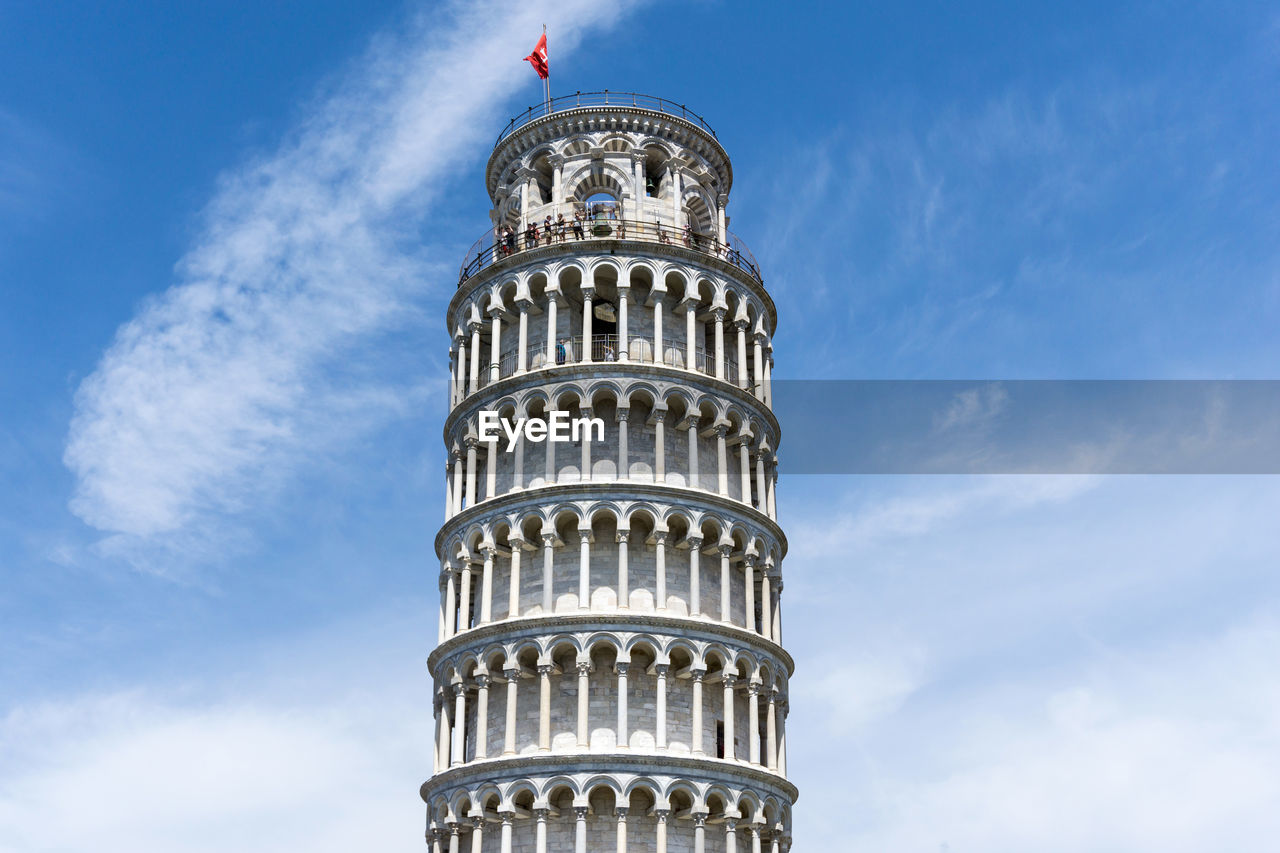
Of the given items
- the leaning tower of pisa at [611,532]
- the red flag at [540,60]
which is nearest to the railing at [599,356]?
the leaning tower of pisa at [611,532]

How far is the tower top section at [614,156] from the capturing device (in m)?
66.2

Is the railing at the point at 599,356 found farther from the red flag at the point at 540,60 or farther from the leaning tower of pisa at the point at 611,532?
the red flag at the point at 540,60

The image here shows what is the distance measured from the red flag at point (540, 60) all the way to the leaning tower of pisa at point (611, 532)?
13.9 feet

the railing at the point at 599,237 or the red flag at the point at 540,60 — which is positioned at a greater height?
the red flag at the point at 540,60

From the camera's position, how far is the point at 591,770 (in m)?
53.0

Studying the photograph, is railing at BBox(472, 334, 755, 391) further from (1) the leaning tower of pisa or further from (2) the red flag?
(2) the red flag

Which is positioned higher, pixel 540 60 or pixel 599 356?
pixel 540 60

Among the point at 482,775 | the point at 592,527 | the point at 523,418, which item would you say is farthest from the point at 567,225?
the point at 482,775

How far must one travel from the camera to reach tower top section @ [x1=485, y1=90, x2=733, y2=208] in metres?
66.2

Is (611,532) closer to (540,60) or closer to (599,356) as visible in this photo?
(599,356)

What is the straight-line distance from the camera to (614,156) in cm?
6662

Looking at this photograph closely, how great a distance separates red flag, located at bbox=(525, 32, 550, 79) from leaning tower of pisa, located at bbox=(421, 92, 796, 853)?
423 cm

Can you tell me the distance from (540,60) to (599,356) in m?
17.2

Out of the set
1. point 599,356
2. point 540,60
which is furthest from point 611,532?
point 540,60
